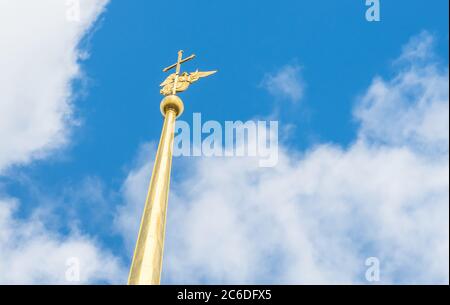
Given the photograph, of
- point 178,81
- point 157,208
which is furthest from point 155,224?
point 178,81

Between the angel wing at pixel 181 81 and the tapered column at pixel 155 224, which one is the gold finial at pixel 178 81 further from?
the tapered column at pixel 155 224

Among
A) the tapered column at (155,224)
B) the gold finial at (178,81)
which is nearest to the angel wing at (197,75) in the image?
the gold finial at (178,81)

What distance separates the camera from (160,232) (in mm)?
18469

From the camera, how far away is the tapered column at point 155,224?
16.7m

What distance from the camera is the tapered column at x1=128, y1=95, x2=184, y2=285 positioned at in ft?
54.8

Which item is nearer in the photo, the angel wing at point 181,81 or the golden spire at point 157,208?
the golden spire at point 157,208

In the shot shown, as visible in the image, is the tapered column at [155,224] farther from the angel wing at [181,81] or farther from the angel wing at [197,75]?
the angel wing at [197,75]

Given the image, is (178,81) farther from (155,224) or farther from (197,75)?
(155,224)

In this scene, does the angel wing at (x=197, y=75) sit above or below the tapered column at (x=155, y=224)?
above

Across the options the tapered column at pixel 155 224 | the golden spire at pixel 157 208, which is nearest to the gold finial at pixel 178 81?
the golden spire at pixel 157 208
